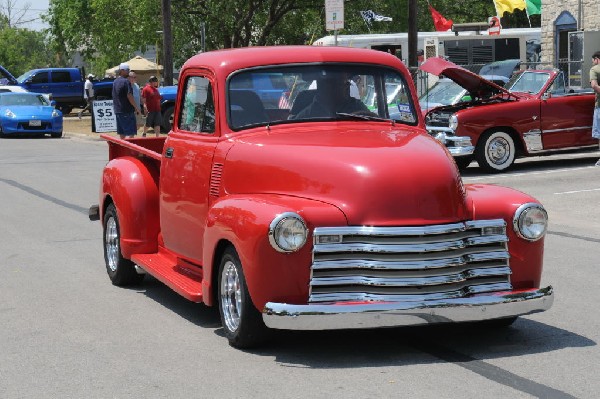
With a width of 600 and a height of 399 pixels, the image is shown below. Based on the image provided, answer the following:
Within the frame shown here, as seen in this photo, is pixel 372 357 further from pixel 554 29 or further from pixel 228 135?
pixel 554 29

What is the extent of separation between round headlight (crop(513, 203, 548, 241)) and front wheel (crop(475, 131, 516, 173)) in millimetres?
12367

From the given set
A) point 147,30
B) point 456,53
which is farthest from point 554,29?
point 147,30

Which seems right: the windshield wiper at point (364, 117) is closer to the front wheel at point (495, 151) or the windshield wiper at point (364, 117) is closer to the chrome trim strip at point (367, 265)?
the chrome trim strip at point (367, 265)

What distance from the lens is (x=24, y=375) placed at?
6.73 m

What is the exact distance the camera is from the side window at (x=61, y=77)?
5022 centimetres

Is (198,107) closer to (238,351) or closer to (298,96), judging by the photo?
(298,96)

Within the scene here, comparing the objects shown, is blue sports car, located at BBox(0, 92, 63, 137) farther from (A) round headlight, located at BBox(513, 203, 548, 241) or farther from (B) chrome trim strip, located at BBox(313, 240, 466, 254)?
(B) chrome trim strip, located at BBox(313, 240, 466, 254)

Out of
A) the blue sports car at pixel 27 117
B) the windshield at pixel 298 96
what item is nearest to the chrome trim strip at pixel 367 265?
the windshield at pixel 298 96

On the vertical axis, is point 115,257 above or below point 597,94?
below

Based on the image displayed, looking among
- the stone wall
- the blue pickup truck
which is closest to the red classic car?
the stone wall

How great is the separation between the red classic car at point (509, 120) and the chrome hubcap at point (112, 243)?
1001 centimetres

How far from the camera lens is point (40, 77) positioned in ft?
164

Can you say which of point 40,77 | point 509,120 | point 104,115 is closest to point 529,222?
point 509,120

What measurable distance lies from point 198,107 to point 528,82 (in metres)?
12.8
